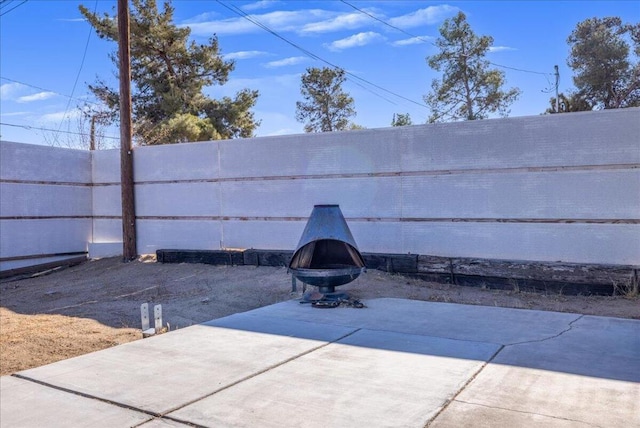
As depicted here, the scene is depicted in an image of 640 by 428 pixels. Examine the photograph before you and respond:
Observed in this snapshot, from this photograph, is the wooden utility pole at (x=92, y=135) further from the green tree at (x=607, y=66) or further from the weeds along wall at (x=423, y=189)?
the green tree at (x=607, y=66)

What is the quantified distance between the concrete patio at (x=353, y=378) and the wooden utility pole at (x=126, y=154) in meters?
6.51

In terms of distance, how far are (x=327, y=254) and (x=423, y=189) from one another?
2.10 m

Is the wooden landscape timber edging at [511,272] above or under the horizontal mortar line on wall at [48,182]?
under

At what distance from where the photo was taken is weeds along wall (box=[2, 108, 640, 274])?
24.4 feet

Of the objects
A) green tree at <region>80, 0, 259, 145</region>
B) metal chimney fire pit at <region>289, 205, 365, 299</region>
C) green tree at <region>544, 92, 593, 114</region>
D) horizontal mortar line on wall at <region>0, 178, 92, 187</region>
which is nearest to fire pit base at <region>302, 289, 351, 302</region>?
metal chimney fire pit at <region>289, 205, 365, 299</region>

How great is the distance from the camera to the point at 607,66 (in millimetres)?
22859

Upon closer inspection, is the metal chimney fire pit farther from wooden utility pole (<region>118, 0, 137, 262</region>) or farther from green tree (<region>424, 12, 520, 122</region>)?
green tree (<region>424, 12, 520, 122</region>)

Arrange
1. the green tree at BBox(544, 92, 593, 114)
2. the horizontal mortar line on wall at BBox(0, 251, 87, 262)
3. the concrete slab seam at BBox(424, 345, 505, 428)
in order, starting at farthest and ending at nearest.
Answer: the green tree at BBox(544, 92, 593, 114)
the horizontal mortar line on wall at BBox(0, 251, 87, 262)
the concrete slab seam at BBox(424, 345, 505, 428)

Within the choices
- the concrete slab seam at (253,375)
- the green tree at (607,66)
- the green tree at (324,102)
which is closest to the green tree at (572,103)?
the green tree at (607,66)

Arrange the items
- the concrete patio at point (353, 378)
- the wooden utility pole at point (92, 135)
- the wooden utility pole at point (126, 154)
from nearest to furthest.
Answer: the concrete patio at point (353, 378), the wooden utility pole at point (126, 154), the wooden utility pole at point (92, 135)

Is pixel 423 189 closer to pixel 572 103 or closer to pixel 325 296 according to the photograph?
pixel 325 296

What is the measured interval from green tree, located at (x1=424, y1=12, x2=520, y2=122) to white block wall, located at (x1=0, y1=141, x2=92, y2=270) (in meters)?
18.6

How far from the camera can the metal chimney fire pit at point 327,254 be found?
6.68m

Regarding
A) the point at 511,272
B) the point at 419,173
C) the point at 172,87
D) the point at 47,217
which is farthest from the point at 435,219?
the point at 172,87
